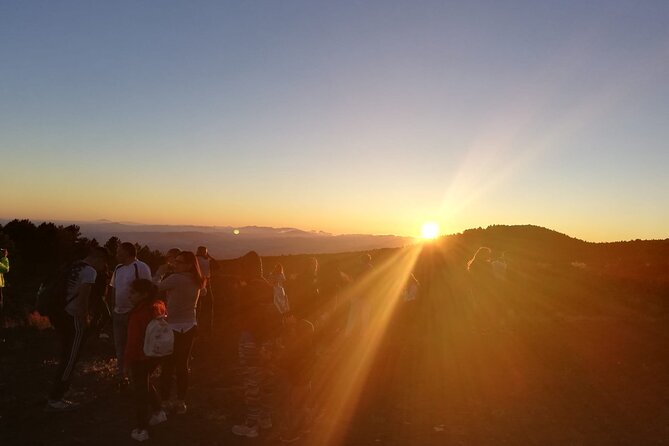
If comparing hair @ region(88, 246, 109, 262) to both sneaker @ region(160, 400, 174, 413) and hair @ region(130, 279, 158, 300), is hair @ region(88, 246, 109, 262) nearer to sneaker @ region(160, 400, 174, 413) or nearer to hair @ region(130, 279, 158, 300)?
hair @ region(130, 279, 158, 300)

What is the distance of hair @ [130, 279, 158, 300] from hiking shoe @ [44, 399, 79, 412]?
7.91 ft

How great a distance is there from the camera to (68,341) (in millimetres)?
Answer: 7039

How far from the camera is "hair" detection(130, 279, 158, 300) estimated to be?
6246 millimetres

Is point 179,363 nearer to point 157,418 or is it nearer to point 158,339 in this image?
point 157,418

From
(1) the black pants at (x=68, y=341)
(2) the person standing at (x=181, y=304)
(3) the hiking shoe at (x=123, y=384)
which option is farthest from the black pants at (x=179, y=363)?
(1) the black pants at (x=68, y=341)

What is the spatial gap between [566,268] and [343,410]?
24.9m

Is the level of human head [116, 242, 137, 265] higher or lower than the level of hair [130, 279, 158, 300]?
higher

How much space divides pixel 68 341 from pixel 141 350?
174 centimetres

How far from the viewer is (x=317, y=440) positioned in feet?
21.5

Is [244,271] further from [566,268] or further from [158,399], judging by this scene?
[566,268]

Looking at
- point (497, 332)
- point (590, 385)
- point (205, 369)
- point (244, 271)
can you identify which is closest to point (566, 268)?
point (497, 332)

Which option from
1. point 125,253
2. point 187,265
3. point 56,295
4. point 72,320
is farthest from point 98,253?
point 187,265

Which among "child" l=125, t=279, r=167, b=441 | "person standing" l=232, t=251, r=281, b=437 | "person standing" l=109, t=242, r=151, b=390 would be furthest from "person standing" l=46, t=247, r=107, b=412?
"person standing" l=232, t=251, r=281, b=437

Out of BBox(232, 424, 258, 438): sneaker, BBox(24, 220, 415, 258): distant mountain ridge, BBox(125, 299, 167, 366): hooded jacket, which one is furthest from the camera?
BBox(24, 220, 415, 258): distant mountain ridge
